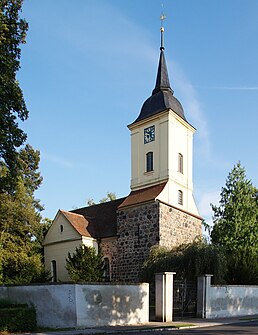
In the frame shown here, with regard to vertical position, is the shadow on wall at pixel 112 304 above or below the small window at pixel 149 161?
below

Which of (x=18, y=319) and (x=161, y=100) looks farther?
(x=161, y=100)

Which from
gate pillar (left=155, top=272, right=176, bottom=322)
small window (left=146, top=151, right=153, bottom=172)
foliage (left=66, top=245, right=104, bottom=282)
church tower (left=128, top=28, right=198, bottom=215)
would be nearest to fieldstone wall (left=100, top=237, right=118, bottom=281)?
foliage (left=66, top=245, right=104, bottom=282)

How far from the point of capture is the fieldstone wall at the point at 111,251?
30.1 metres

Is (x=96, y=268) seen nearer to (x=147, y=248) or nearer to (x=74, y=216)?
(x=147, y=248)

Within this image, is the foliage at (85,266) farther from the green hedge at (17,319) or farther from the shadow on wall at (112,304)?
the green hedge at (17,319)

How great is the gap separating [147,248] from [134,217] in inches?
106

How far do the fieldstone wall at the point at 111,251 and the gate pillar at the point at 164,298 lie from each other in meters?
13.0

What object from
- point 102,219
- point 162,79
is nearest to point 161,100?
point 162,79

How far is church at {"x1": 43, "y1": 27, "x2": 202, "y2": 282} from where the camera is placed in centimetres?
2828

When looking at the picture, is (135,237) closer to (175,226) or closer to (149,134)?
(175,226)

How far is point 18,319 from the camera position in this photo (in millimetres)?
13492

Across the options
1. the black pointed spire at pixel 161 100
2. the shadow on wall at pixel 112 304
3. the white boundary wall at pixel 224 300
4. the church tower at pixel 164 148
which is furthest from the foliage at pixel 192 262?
the black pointed spire at pixel 161 100

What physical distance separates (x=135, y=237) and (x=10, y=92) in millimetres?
15874

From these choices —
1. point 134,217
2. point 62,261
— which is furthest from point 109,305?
point 62,261
